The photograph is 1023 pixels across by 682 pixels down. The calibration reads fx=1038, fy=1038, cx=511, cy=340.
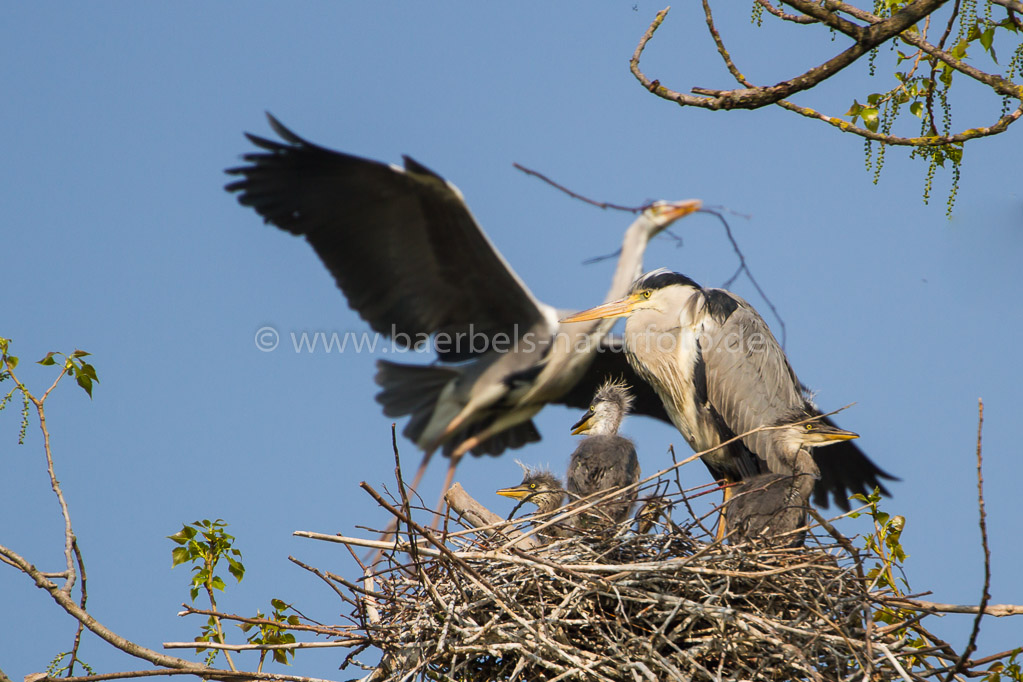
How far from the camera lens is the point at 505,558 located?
111 inches

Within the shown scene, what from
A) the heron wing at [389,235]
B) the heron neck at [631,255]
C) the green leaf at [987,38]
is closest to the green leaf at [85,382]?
the green leaf at [987,38]

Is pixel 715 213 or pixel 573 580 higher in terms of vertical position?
pixel 715 213

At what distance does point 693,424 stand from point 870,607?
74.4 inches

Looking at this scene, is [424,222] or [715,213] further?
[424,222]

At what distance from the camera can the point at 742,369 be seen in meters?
4.48

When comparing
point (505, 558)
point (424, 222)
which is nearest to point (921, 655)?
point (505, 558)

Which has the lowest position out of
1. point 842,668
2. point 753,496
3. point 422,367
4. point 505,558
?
point 842,668

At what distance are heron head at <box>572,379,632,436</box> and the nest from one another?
1.23 m

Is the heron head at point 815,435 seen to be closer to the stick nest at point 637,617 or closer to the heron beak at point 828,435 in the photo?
the heron beak at point 828,435

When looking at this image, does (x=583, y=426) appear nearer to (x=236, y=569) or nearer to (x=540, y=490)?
(x=540, y=490)

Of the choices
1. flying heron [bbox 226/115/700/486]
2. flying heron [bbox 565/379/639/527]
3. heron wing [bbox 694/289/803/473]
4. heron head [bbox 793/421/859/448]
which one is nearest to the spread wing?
heron wing [bbox 694/289/803/473]

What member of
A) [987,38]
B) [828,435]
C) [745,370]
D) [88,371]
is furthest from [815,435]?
[88,371]

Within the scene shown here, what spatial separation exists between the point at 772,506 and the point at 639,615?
842 millimetres

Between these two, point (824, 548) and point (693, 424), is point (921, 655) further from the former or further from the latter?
point (693, 424)
